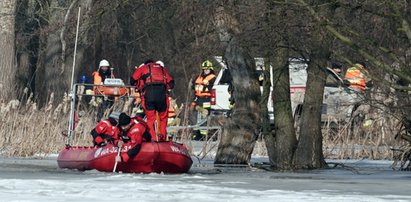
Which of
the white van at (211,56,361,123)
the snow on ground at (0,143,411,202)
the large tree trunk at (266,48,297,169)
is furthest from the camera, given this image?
the white van at (211,56,361,123)

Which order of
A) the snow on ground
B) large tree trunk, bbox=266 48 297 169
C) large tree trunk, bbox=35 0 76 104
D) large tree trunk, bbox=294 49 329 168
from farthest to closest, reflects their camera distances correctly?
large tree trunk, bbox=35 0 76 104 < large tree trunk, bbox=266 48 297 169 < large tree trunk, bbox=294 49 329 168 < the snow on ground

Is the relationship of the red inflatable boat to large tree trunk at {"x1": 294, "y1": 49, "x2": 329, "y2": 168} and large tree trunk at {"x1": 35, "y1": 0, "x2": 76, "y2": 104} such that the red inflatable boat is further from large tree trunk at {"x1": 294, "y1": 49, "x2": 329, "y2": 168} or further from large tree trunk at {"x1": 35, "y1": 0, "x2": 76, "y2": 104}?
large tree trunk at {"x1": 35, "y1": 0, "x2": 76, "y2": 104}

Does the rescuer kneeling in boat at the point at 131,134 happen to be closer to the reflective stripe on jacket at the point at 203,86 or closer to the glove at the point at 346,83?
the glove at the point at 346,83

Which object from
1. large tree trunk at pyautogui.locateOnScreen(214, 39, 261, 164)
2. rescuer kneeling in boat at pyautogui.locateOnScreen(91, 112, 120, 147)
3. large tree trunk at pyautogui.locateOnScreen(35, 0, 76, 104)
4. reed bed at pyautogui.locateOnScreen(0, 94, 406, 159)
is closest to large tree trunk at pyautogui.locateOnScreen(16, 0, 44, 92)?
large tree trunk at pyautogui.locateOnScreen(35, 0, 76, 104)

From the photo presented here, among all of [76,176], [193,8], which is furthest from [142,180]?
[193,8]

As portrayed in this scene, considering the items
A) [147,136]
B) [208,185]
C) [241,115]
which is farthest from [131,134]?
[208,185]

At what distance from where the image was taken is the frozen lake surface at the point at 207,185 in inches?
535

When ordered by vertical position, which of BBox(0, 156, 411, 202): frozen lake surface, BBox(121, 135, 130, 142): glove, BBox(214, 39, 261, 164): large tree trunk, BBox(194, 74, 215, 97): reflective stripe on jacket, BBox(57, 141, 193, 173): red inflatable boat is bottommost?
BBox(0, 156, 411, 202): frozen lake surface

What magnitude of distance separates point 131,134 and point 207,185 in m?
3.86

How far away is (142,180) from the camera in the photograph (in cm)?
1641

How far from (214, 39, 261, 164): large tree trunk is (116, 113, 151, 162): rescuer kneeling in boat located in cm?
236

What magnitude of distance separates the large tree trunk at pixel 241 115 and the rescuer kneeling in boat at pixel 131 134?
93.0 inches

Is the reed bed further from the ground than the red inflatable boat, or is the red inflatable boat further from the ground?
the reed bed

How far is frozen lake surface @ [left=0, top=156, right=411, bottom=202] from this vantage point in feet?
44.6
